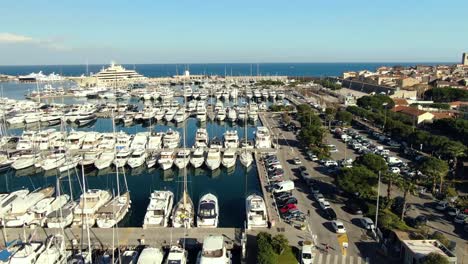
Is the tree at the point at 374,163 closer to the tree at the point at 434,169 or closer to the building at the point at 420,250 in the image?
the tree at the point at 434,169

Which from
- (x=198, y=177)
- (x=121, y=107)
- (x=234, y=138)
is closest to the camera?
(x=198, y=177)

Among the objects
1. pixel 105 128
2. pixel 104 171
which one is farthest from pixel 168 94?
pixel 104 171

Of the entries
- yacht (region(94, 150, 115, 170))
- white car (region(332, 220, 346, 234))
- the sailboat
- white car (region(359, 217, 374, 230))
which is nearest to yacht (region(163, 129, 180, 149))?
yacht (region(94, 150, 115, 170))

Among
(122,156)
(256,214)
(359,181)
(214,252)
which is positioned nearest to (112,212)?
(214,252)

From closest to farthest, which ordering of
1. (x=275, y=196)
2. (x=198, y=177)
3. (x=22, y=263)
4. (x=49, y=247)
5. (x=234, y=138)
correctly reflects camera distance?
(x=22, y=263)
(x=49, y=247)
(x=275, y=196)
(x=198, y=177)
(x=234, y=138)

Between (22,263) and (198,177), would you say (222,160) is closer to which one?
(198,177)

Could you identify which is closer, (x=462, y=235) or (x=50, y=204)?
(x=462, y=235)

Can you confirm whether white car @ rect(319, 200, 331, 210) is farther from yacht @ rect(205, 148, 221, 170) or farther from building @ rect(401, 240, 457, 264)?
yacht @ rect(205, 148, 221, 170)
